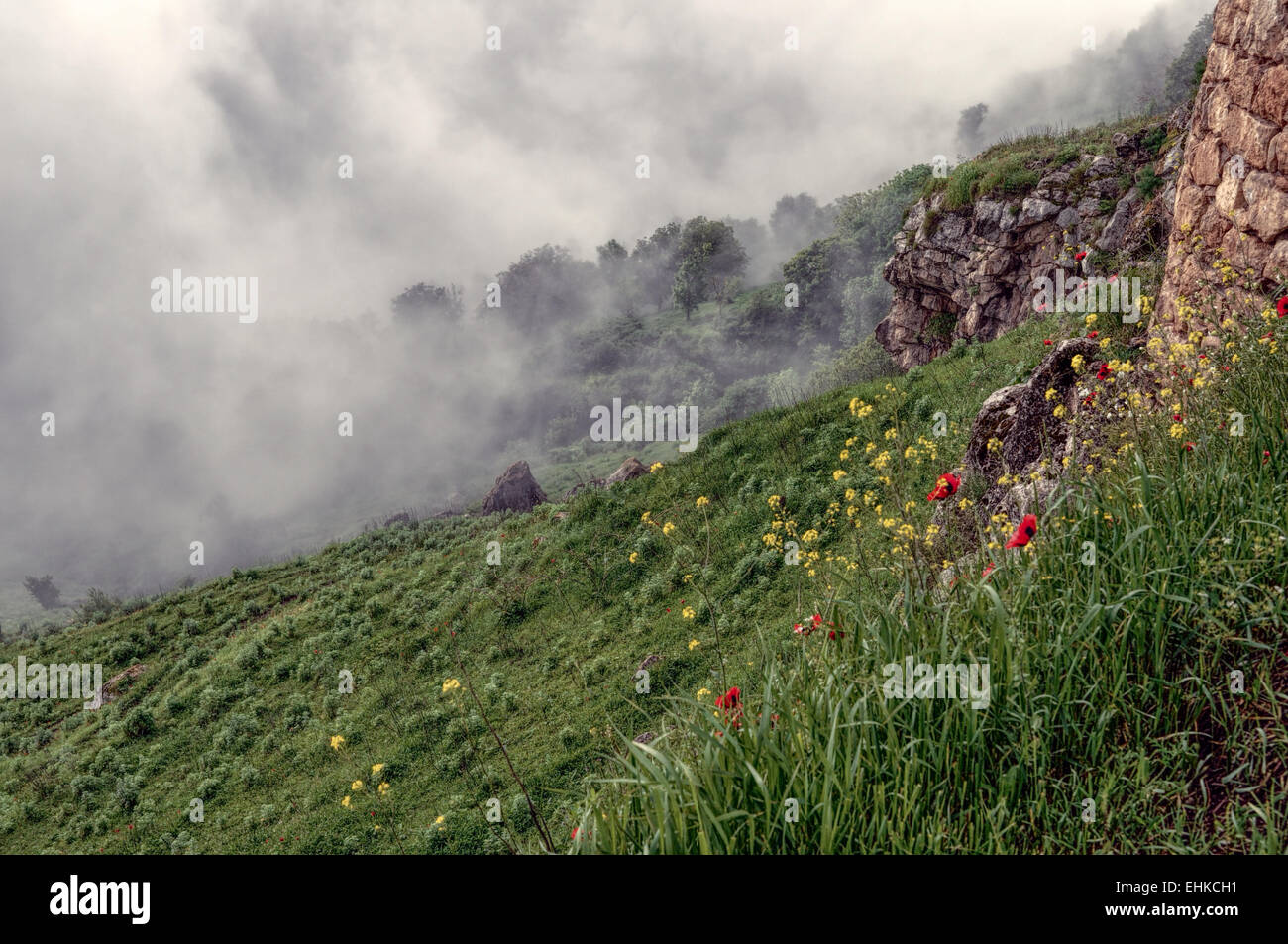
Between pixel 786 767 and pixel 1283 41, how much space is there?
296 inches

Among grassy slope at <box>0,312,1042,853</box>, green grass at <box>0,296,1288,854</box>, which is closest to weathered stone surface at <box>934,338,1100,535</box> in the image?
green grass at <box>0,296,1288,854</box>

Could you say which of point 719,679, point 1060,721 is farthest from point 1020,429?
point 1060,721

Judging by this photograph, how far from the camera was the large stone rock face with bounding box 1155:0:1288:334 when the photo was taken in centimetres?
583

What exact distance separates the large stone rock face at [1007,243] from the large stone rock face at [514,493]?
17.2 metres

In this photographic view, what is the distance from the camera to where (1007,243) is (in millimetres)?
22719

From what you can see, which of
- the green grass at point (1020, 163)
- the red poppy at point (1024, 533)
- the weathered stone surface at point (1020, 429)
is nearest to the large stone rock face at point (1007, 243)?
the green grass at point (1020, 163)

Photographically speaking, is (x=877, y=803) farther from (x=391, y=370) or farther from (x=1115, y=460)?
(x=391, y=370)

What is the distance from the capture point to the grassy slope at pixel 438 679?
10734 millimetres

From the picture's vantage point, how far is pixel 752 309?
78125mm

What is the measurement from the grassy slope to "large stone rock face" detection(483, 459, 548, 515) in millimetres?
7869

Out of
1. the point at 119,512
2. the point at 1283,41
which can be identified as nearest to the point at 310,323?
the point at 119,512

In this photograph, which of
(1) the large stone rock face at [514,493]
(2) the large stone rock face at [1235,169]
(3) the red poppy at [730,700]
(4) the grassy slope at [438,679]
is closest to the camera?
(3) the red poppy at [730,700]

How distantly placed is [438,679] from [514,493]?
16.7 metres

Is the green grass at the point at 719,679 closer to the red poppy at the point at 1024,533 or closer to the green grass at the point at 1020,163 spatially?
the red poppy at the point at 1024,533
